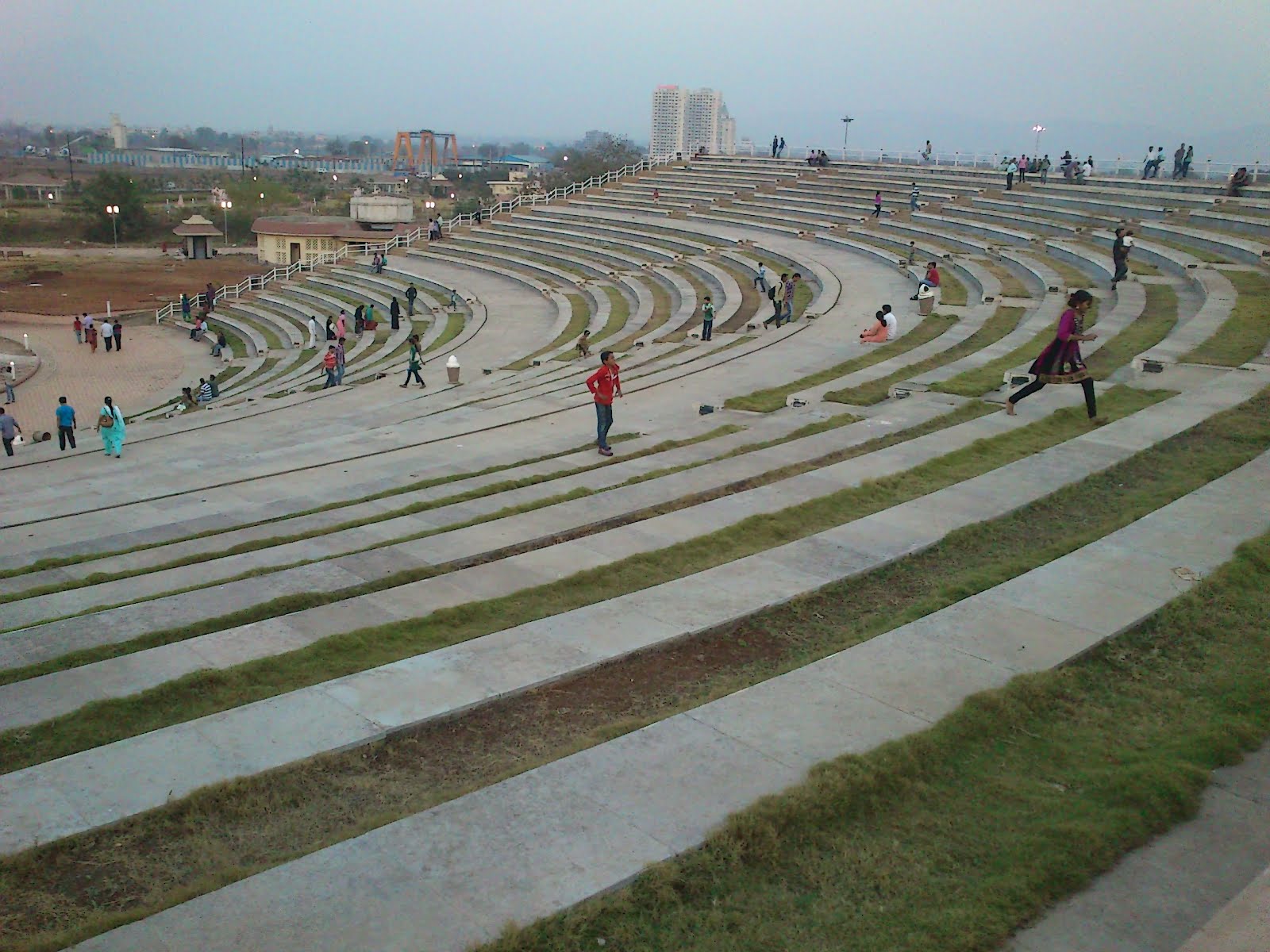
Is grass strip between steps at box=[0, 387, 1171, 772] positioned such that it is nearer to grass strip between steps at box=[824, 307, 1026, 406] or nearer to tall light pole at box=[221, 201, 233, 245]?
grass strip between steps at box=[824, 307, 1026, 406]

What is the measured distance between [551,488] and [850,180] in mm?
38976

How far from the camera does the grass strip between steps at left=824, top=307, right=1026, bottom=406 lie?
1433cm

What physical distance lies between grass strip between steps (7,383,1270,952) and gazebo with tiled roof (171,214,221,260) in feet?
222

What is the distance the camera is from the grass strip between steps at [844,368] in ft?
49.3

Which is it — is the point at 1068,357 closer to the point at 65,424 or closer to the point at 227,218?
the point at 65,424

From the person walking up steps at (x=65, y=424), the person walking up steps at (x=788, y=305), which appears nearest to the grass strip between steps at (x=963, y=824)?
the person walking up steps at (x=65, y=424)

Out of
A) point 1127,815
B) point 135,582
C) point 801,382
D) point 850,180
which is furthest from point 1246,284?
point 850,180

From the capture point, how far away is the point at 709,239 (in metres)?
37.6

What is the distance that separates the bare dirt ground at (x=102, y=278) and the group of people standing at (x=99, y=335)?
8836mm

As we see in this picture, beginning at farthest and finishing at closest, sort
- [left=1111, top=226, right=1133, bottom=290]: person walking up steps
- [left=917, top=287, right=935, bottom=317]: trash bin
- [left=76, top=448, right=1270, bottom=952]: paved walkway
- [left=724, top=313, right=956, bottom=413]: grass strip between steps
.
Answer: [left=917, top=287, right=935, bottom=317]: trash bin < [left=1111, top=226, right=1133, bottom=290]: person walking up steps < [left=724, top=313, right=956, bottom=413]: grass strip between steps < [left=76, top=448, right=1270, bottom=952]: paved walkway

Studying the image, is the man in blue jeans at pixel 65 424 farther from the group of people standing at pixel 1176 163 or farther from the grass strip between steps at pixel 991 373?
the group of people standing at pixel 1176 163

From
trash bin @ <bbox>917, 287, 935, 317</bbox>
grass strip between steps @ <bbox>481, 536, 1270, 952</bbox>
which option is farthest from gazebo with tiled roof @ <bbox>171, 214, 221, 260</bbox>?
grass strip between steps @ <bbox>481, 536, 1270, 952</bbox>

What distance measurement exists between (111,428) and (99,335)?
993 inches

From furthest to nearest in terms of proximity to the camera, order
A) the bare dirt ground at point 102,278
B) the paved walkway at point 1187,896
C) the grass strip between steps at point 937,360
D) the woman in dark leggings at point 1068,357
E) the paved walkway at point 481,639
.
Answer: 1. the bare dirt ground at point 102,278
2. the grass strip between steps at point 937,360
3. the woman in dark leggings at point 1068,357
4. the paved walkway at point 481,639
5. the paved walkway at point 1187,896
